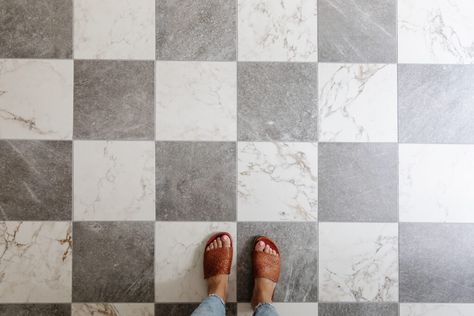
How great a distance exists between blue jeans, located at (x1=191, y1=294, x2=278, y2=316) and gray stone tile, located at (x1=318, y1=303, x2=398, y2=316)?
0.23 m

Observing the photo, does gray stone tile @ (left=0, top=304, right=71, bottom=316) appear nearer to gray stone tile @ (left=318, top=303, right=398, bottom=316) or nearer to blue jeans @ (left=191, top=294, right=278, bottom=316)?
blue jeans @ (left=191, top=294, right=278, bottom=316)

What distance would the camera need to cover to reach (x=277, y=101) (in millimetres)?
1460

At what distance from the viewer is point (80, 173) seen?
57.1 inches

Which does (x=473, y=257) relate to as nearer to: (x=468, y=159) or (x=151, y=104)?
(x=468, y=159)

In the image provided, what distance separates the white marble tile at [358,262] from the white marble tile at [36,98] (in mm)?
1059

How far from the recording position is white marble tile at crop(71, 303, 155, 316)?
1433 mm

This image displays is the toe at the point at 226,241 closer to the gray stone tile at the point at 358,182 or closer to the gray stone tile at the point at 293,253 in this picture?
the gray stone tile at the point at 293,253

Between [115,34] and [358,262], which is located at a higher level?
[115,34]

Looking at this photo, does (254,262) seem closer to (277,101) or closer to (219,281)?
(219,281)

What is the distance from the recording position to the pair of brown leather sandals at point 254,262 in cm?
140

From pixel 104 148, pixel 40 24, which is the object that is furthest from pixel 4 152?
pixel 40 24

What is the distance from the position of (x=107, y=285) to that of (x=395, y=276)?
1.08m

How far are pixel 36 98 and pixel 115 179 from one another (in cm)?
43

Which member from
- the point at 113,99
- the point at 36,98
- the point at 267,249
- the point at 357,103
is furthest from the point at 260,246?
the point at 36,98
